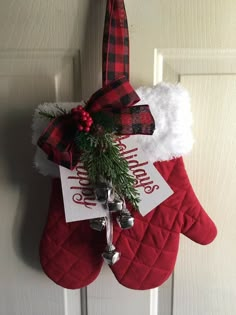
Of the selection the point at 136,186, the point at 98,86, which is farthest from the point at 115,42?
the point at 136,186

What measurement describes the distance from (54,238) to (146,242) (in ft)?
0.50

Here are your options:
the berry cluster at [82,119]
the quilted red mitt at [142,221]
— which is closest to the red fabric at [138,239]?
the quilted red mitt at [142,221]

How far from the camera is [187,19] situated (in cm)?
60

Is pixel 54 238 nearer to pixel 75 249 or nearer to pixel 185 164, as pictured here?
pixel 75 249

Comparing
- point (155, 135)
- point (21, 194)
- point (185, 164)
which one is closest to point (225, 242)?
point (185, 164)

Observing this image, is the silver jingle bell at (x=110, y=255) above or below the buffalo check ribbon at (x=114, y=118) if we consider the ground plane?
below

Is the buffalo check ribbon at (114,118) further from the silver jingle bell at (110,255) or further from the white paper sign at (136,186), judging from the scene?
the silver jingle bell at (110,255)

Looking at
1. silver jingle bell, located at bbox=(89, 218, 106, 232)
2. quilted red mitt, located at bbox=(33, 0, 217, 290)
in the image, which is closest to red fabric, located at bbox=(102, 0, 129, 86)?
quilted red mitt, located at bbox=(33, 0, 217, 290)

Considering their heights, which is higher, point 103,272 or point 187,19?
point 187,19

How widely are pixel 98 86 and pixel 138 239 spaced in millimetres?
265

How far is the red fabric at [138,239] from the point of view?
1.99ft

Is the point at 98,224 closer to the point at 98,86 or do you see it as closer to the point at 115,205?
the point at 115,205

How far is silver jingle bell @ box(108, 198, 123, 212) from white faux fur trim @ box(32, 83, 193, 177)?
0.27ft

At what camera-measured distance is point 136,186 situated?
1.89ft
